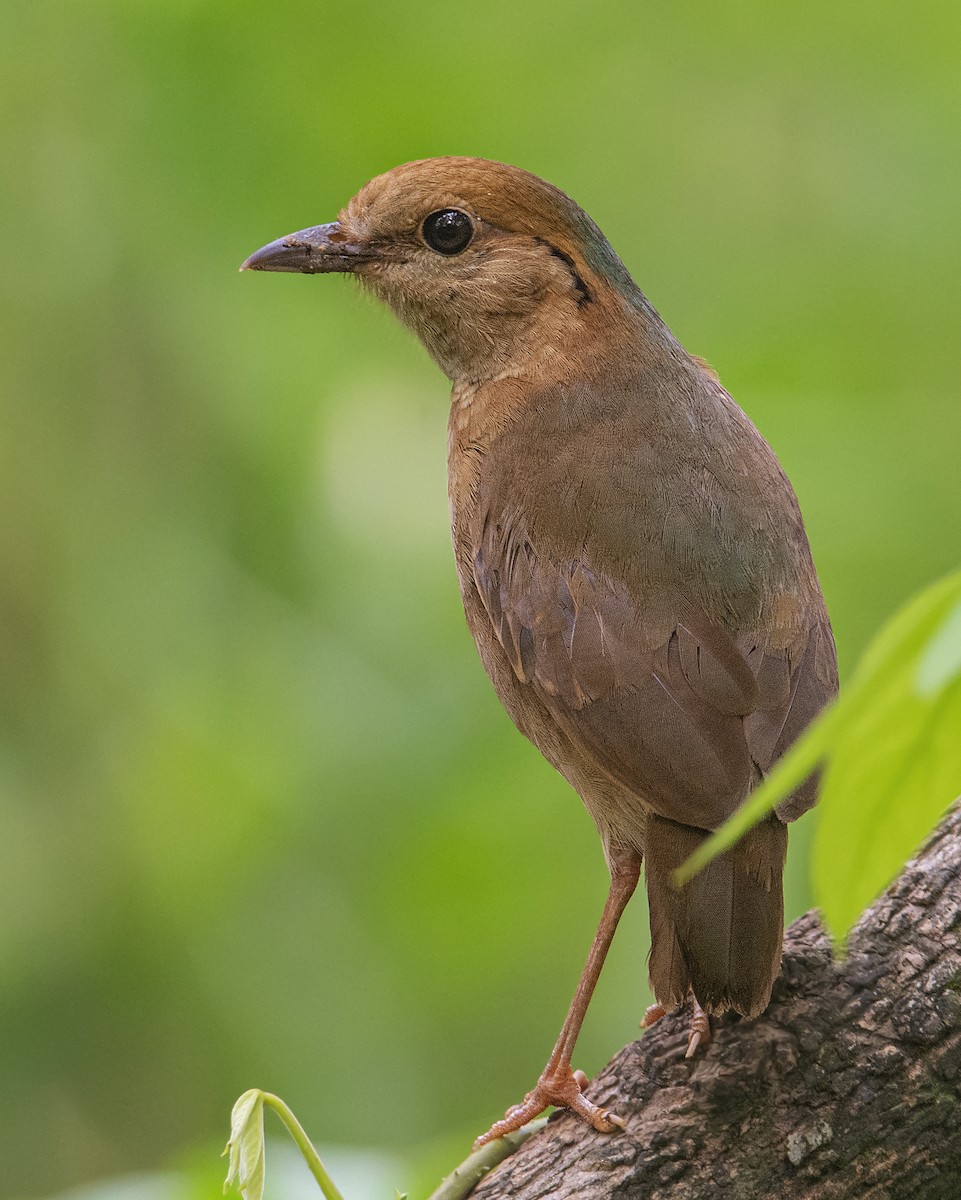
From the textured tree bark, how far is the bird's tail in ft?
0.64

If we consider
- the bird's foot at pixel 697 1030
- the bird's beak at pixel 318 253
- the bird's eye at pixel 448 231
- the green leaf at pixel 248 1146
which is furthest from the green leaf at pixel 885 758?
the bird's beak at pixel 318 253

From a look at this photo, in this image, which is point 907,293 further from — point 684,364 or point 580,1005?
point 580,1005

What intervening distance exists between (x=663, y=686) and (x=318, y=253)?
5.57ft

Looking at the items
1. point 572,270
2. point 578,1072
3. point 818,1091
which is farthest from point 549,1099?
point 572,270

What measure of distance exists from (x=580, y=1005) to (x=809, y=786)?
913 millimetres

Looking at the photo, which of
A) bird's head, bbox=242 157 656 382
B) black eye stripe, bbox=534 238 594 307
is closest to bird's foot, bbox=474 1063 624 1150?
bird's head, bbox=242 157 656 382

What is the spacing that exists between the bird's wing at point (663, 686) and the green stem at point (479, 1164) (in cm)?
86

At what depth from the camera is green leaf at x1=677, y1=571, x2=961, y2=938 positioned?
0.93m

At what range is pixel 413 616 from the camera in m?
5.05

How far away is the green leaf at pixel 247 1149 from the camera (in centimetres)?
254

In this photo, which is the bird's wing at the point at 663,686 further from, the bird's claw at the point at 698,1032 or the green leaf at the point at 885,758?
the green leaf at the point at 885,758

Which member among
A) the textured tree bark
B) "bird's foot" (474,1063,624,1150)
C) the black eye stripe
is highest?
the black eye stripe

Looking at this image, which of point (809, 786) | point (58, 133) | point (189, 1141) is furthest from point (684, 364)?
point (189, 1141)

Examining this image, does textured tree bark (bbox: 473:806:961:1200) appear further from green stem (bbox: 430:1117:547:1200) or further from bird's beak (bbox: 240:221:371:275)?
bird's beak (bbox: 240:221:371:275)
